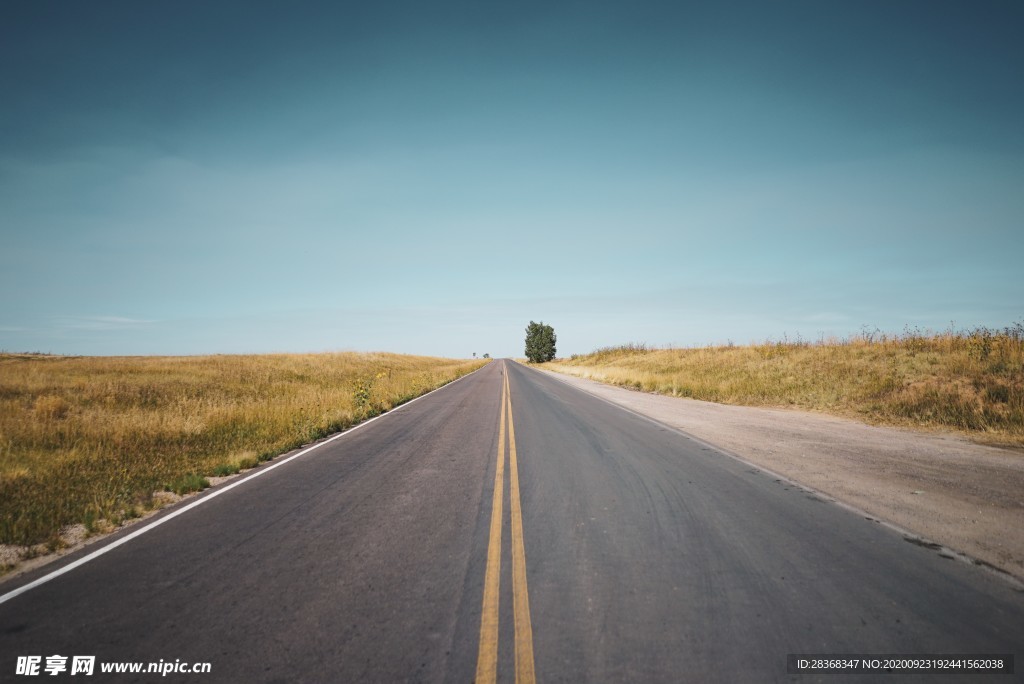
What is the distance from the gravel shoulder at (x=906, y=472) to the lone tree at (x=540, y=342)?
81.6 meters

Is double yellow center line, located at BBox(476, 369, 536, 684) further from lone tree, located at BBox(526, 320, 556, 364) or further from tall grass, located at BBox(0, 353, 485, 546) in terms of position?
lone tree, located at BBox(526, 320, 556, 364)

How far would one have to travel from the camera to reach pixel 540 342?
311 ft

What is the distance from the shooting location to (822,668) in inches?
107

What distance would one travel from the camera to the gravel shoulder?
4.77 meters

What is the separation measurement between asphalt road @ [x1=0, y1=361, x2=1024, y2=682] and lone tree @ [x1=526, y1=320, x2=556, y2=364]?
290 feet

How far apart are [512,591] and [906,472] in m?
7.57

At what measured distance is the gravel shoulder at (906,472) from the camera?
188 inches

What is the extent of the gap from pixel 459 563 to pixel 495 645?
126 centimetres

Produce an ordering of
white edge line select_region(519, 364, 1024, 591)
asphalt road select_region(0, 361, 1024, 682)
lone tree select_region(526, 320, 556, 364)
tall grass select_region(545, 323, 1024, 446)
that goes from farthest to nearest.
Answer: lone tree select_region(526, 320, 556, 364)
tall grass select_region(545, 323, 1024, 446)
white edge line select_region(519, 364, 1024, 591)
asphalt road select_region(0, 361, 1024, 682)

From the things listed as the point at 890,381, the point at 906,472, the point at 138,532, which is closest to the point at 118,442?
the point at 138,532

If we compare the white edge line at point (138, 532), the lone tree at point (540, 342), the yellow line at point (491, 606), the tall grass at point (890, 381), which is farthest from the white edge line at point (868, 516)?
the lone tree at point (540, 342)

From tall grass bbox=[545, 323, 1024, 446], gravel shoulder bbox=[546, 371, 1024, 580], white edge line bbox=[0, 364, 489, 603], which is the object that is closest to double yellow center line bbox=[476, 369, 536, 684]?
white edge line bbox=[0, 364, 489, 603]

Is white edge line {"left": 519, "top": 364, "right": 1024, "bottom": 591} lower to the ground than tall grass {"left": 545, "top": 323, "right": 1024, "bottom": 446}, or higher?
lower

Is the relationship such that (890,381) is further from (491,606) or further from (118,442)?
(118,442)
